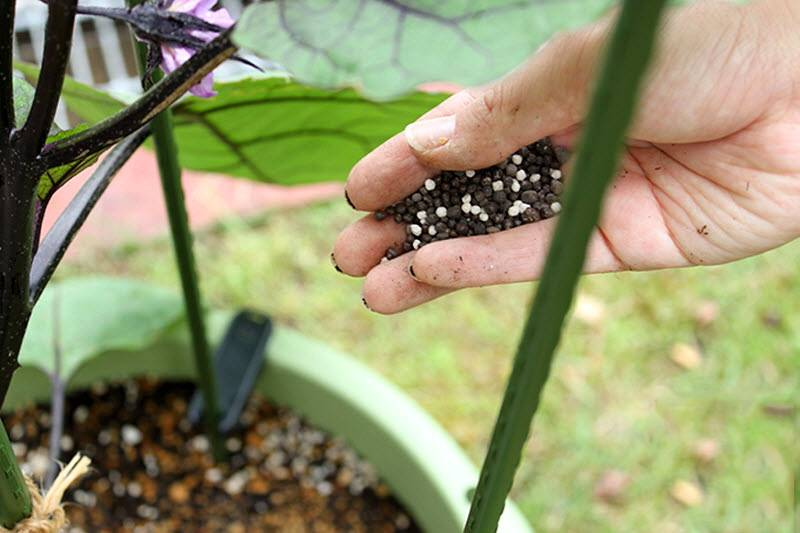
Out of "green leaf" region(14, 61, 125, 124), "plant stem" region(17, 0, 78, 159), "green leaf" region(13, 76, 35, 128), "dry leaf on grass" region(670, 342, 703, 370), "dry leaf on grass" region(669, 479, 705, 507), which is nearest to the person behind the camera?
"plant stem" region(17, 0, 78, 159)

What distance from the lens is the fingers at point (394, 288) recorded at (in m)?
0.57

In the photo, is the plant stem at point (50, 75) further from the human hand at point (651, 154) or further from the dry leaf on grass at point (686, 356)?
the dry leaf on grass at point (686, 356)

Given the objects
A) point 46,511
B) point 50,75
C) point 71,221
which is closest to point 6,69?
point 50,75

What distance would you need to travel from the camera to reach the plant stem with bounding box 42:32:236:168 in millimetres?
351

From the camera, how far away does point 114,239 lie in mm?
1304

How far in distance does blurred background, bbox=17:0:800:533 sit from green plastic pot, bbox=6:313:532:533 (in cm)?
28

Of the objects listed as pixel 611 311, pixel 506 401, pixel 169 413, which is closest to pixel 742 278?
pixel 611 311

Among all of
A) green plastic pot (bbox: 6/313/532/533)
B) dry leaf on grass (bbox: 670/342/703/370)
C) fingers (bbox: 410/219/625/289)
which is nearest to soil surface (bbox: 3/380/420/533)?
green plastic pot (bbox: 6/313/532/533)

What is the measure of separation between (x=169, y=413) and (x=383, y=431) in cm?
23

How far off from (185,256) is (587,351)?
66cm

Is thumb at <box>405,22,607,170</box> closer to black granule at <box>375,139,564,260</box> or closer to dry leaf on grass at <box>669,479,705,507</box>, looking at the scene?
black granule at <box>375,139,564,260</box>

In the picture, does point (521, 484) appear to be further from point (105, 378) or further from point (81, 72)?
point (81, 72)

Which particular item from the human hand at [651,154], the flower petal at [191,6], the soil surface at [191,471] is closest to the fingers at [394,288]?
the human hand at [651,154]

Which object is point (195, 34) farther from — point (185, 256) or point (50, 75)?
point (185, 256)
